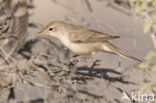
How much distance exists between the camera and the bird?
4895 millimetres

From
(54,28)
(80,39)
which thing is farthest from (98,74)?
(54,28)

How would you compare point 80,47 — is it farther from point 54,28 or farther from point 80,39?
point 54,28

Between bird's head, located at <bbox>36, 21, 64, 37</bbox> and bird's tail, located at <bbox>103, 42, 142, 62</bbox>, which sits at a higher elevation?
bird's head, located at <bbox>36, 21, 64, 37</bbox>

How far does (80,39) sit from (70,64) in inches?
32.3

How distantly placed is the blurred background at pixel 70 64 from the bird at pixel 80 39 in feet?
0.47

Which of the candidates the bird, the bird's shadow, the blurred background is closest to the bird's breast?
the bird

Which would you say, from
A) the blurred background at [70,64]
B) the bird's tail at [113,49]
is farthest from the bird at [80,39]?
the blurred background at [70,64]

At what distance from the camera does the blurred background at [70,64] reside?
4.10 metres

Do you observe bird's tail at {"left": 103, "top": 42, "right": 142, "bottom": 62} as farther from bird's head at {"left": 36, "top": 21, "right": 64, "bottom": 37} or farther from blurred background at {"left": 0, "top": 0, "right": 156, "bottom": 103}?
bird's head at {"left": 36, "top": 21, "right": 64, "bottom": 37}

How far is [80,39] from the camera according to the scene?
5039mm

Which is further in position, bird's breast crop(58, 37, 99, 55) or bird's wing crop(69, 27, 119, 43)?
bird's wing crop(69, 27, 119, 43)

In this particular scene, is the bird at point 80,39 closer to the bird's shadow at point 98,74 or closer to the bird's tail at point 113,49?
the bird's tail at point 113,49

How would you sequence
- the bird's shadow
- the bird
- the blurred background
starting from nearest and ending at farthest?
1. the blurred background
2. the bird's shadow
3. the bird

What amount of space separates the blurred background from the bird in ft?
0.47
